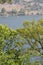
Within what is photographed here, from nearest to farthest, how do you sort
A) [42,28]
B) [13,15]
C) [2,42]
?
[2,42] < [42,28] < [13,15]

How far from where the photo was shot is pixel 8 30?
7.90 meters

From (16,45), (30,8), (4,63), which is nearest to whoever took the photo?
(4,63)

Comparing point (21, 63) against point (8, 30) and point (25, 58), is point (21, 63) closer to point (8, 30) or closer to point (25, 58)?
point (25, 58)

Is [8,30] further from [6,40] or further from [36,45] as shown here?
[36,45]

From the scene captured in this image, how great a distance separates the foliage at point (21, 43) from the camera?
7.09m

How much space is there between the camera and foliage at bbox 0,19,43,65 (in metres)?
7.09

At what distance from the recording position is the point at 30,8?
292ft

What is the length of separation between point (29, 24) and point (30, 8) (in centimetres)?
8029

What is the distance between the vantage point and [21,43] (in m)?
8.22

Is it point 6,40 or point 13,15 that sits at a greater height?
point 6,40

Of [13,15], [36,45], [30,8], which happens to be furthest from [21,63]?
[30,8]

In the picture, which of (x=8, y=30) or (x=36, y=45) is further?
(x=36, y=45)

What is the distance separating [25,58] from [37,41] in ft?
7.32

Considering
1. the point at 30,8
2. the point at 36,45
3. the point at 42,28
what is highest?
the point at 42,28
